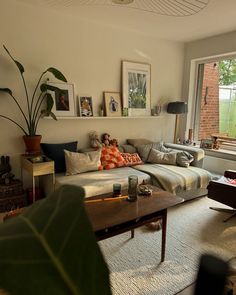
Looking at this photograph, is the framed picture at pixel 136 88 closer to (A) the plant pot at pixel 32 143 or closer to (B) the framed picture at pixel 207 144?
(B) the framed picture at pixel 207 144

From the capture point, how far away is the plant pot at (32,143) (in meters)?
2.85

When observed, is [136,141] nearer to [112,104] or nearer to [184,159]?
[112,104]

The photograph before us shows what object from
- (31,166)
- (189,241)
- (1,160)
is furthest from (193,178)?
(1,160)

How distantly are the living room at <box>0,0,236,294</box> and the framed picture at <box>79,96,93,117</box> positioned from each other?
0.07 m

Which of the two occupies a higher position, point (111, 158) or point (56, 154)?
point (56, 154)

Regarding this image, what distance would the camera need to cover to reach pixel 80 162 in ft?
9.83

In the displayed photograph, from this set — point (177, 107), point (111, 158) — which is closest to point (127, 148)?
point (111, 158)

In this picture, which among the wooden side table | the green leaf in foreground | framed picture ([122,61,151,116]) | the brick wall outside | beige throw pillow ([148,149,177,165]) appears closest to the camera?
the green leaf in foreground

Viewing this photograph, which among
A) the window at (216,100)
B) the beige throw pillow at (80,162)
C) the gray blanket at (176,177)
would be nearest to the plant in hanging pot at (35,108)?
the beige throw pillow at (80,162)

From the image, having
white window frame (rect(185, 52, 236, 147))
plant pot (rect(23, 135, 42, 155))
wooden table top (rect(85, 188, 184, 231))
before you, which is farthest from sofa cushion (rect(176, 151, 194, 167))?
plant pot (rect(23, 135, 42, 155))

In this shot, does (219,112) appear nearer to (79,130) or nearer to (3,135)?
(79,130)

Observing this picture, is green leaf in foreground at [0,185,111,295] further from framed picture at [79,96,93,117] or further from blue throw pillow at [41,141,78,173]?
framed picture at [79,96,93,117]

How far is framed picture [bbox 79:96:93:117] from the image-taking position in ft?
11.3

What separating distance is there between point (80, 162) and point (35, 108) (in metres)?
0.95
